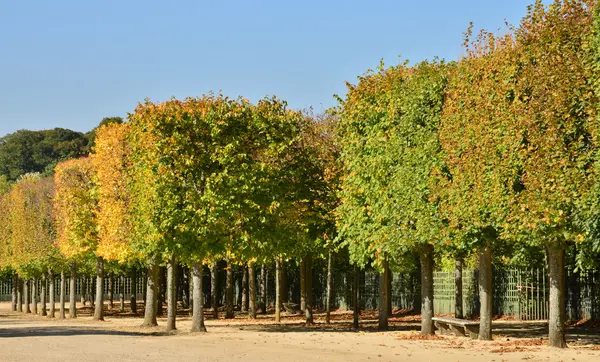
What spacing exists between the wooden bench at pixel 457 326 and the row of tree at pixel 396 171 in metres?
0.72

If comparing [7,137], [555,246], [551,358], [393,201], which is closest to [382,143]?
[393,201]

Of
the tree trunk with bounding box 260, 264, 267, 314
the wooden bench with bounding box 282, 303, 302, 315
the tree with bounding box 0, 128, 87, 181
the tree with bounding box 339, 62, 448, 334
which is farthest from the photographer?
the tree with bounding box 0, 128, 87, 181

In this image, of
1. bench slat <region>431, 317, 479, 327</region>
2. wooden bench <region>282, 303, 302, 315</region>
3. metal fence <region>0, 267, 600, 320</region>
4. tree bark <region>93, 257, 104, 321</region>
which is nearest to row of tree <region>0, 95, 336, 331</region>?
bench slat <region>431, 317, 479, 327</region>

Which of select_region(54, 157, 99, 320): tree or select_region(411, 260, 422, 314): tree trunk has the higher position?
select_region(54, 157, 99, 320): tree

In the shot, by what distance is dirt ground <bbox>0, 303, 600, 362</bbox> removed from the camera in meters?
22.1

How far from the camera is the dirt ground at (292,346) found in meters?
22.1

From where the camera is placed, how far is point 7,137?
476ft

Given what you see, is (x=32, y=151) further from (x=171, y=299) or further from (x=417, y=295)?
(x=171, y=299)

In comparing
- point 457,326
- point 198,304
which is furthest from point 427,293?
point 198,304

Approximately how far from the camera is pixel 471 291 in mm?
44719

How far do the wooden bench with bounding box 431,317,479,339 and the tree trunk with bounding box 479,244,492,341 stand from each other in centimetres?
78


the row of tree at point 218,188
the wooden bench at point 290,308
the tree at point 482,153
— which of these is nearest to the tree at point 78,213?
the row of tree at point 218,188

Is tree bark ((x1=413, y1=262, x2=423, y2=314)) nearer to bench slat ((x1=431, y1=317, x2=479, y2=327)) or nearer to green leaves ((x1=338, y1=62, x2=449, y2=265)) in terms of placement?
green leaves ((x1=338, y1=62, x2=449, y2=265))

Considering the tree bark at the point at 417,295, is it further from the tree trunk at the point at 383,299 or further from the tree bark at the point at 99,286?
the tree bark at the point at 99,286
